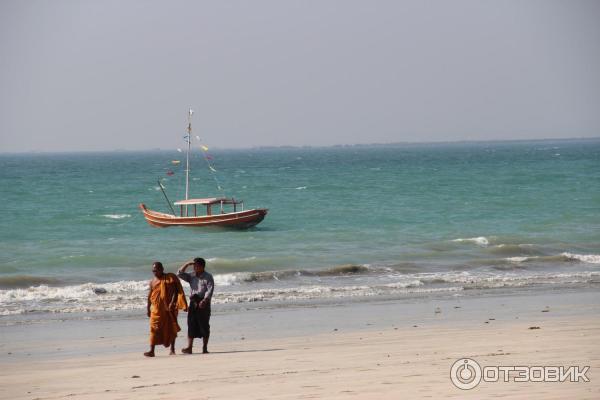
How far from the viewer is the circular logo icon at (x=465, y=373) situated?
8548mm

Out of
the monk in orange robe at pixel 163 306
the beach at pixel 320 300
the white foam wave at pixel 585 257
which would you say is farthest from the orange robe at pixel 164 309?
the white foam wave at pixel 585 257

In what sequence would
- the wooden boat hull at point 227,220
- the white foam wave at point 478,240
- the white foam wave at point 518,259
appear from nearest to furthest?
1. the white foam wave at point 518,259
2. the white foam wave at point 478,240
3. the wooden boat hull at point 227,220

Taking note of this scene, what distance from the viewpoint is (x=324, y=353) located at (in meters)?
11.1

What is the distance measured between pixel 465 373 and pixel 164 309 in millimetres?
4284

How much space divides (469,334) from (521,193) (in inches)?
1539

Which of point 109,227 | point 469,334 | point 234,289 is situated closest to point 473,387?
point 469,334

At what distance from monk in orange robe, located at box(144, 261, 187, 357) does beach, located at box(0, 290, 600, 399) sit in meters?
0.30

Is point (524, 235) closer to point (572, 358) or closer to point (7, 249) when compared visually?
point (7, 249)

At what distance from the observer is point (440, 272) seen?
22.3 meters

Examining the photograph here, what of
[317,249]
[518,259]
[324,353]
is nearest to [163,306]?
[324,353]

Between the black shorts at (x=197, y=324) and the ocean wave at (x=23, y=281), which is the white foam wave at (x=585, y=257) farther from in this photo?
the black shorts at (x=197, y=324)

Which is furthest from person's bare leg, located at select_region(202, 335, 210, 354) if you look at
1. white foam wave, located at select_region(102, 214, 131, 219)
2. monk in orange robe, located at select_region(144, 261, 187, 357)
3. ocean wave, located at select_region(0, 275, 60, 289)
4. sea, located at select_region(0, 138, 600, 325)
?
white foam wave, located at select_region(102, 214, 131, 219)

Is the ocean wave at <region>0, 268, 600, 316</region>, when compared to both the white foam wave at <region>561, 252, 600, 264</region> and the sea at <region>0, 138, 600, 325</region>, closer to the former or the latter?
the sea at <region>0, 138, 600, 325</region>

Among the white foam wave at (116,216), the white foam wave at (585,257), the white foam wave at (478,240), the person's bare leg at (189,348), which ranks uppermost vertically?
the person's bare leg at (189,348)
